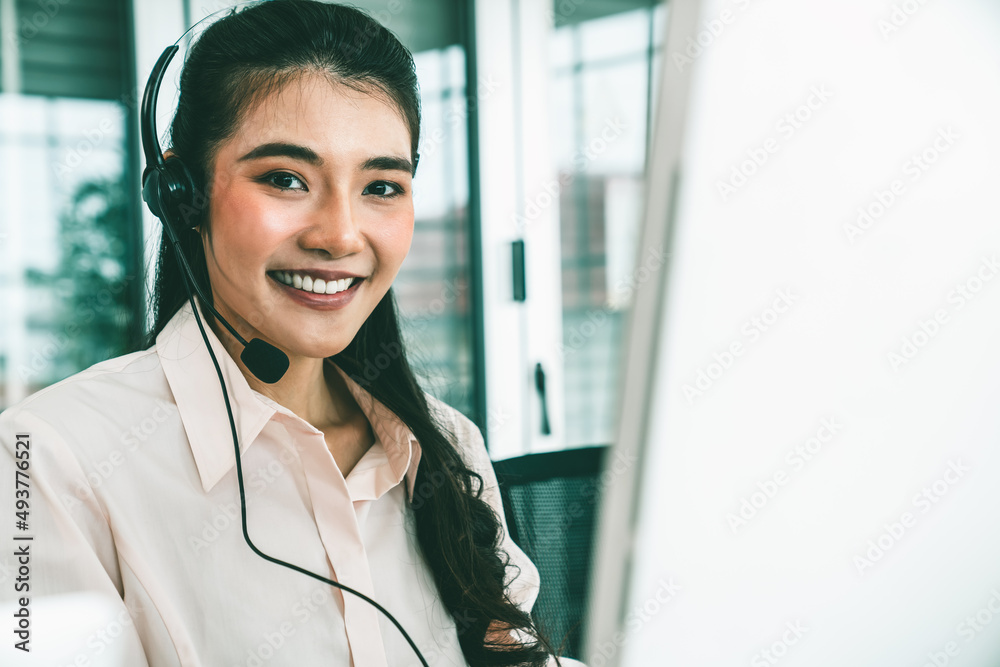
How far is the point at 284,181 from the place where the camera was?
779 mm

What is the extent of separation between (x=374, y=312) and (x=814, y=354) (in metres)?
0.83

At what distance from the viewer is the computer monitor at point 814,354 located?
20 centimetres

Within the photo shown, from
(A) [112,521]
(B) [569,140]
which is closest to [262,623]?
(A) [112,521]

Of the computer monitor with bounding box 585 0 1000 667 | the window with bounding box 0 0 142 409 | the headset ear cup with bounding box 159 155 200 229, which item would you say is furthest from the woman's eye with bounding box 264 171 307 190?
the window with bounding box 0 0 142 409

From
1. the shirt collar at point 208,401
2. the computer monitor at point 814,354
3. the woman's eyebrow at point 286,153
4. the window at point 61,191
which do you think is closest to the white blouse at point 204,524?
the shirt collar at point 208,401

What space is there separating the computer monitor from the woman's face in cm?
62

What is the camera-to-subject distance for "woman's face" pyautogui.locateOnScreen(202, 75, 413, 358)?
77 cm

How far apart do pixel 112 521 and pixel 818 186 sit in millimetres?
692

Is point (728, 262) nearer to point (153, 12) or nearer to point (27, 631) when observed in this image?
point (27, 631)

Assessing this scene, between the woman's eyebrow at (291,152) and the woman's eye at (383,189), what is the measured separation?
0.07 m

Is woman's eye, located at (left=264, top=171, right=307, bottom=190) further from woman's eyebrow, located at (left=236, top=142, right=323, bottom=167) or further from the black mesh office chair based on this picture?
the black mesh office chair

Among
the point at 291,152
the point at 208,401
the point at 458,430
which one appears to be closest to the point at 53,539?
the point at 208,401

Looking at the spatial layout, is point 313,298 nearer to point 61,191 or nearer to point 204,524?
point 204,524

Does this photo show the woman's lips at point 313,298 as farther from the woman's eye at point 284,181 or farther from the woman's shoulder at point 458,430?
the woman's shoulder at point 458,430
